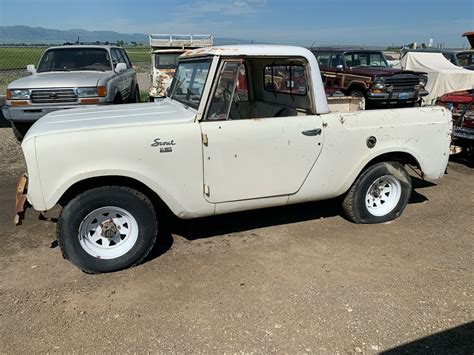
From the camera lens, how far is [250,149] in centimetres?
385

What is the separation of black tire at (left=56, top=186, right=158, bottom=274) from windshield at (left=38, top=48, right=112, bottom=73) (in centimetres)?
615

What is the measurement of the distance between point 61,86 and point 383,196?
5.84m

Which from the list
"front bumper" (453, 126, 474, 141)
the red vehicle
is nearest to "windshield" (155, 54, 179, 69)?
the red vehicle

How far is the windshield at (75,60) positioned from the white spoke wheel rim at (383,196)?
6.52 metres

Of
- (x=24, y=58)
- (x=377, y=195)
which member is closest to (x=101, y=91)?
(x=377, y=195)

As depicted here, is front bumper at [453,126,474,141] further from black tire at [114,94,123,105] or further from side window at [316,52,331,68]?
side window at [316,52,331,68]

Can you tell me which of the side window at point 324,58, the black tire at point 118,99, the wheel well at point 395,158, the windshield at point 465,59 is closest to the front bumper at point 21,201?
the wheel well at point 395,158

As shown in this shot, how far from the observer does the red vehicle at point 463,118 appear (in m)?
7.11

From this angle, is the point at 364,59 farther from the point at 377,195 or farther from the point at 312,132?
the point at 312,132

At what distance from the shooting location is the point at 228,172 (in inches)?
151

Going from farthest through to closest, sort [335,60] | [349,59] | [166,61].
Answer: [166,61]
[335,60]
[349,59]

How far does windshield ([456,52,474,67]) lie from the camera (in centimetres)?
1499

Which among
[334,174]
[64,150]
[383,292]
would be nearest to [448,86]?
[334,174]

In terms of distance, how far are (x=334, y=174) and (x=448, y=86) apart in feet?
37.0
